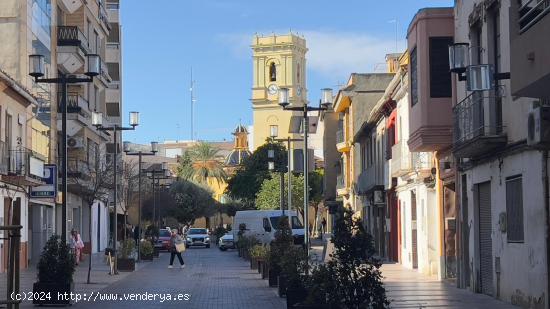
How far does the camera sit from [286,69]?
388 ft

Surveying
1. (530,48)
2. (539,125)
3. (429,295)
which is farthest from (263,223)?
(530,48)

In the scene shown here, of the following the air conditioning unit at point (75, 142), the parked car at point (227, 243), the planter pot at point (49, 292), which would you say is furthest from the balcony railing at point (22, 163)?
the parked car at point (227, 243)

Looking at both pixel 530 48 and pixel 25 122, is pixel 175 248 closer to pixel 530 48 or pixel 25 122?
pixel 25 122

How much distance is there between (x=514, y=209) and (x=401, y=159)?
14.7m

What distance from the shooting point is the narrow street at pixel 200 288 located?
799 inches

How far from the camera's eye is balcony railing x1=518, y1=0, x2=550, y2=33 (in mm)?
12008

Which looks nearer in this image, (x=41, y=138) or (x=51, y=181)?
(x=51, y=181)

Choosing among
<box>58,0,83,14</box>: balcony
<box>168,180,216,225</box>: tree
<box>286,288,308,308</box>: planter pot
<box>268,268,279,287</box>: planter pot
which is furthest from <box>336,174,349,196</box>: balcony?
<box>286,288,308,308</box>: planter pot

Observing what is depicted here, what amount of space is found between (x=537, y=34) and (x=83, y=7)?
39.5 metres

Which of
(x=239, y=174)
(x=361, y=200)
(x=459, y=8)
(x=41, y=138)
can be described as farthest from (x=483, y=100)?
(x=239, y=174)

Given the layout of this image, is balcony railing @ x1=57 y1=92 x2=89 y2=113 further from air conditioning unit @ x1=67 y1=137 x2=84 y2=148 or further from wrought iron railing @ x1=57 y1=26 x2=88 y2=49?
wrought iron railing @ x1=57 y1=26 x2=88 y2=49

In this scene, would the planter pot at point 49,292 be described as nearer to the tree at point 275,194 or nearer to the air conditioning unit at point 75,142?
the air conditioning unit at point 75,142

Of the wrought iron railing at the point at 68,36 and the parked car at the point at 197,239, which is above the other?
the wrought iron railing at the point at 68,36

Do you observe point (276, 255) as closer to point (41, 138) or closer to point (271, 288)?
point (271, 288)
